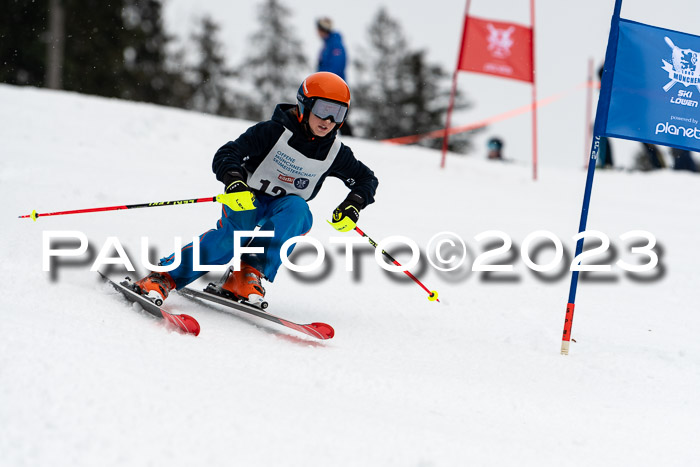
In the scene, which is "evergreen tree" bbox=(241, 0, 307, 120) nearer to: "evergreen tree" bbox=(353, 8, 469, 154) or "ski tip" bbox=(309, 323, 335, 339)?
"evergreen tree" bbox=(353, 8, 469, 154)

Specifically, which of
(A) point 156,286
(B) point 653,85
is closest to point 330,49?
(B) point 653,85

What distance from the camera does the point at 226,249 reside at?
408cm

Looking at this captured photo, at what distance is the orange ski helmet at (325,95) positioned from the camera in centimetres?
390

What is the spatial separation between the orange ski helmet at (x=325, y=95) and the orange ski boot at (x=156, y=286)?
47.7 inches

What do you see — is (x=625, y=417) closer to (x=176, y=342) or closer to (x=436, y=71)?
(x=176, y=342)

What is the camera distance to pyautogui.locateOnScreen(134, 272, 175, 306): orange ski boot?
3.66 m

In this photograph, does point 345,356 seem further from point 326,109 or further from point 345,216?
point 326,109

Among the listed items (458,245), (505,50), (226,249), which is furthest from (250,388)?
(505,50)

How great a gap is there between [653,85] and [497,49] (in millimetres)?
6805

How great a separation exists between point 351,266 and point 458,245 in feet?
4.33

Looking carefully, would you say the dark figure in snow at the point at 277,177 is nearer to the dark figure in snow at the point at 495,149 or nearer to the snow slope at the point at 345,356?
the snow slope at the point at 345,356

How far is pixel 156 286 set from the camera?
383cm

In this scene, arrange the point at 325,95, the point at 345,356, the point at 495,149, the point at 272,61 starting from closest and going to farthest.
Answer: the point at 345,356 < the point at 325,95 < the point at 495,149 < the point at 272,61

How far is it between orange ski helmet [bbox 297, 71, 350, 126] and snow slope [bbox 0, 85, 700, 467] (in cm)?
125
